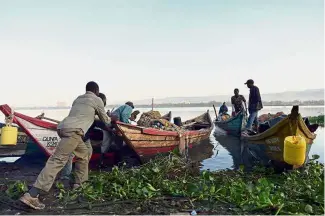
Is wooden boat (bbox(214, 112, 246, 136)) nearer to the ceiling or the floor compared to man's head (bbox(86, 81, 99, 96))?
nearer to the floor

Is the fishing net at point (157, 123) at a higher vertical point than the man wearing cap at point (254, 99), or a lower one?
lower

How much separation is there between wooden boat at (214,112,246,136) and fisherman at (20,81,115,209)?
36.1ft

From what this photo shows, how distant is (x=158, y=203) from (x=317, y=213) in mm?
2285

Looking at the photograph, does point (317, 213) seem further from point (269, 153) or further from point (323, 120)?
point (323, 120)

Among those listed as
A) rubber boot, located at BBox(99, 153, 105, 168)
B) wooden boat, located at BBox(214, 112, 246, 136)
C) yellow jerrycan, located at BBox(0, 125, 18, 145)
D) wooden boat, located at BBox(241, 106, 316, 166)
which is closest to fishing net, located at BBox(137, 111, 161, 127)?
rubber boot, located at BBox(99, 153, 105, 168)

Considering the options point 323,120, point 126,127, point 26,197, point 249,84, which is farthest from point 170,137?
point 323,120

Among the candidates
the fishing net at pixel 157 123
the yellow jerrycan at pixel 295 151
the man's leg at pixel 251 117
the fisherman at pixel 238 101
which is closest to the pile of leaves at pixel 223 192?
the yellow jerrycan at pixel 295 151

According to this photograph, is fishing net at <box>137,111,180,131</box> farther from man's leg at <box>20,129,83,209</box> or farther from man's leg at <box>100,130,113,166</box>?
man's leg at <box>20,129,83,209</box>

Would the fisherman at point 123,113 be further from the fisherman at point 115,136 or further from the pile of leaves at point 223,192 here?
the pile of leaves at point 223,192

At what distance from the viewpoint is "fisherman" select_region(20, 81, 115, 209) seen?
4.46m

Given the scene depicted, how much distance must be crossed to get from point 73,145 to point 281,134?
479 cm

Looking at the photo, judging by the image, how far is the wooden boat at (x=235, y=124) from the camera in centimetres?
1508

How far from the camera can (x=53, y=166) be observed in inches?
182

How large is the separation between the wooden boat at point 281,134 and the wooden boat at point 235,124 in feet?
24.2
